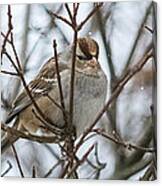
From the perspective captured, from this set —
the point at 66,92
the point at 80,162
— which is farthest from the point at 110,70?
the point at 80,162

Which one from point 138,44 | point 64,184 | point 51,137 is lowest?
point 64,184

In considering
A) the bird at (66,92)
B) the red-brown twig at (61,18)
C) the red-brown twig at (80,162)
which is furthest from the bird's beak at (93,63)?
the red-brown twig at (80,162)

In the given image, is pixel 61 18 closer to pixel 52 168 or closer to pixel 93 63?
pixel 93 63

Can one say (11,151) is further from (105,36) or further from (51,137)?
(105,36)

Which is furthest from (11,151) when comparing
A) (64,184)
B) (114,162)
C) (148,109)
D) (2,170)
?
(148,109)

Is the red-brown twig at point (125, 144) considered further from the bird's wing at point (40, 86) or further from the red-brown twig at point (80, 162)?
the bird's wing at point (40, 86)
